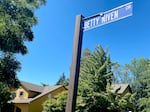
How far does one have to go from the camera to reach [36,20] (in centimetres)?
1220

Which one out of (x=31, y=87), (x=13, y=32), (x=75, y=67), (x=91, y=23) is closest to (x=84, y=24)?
(x=91, y=23)

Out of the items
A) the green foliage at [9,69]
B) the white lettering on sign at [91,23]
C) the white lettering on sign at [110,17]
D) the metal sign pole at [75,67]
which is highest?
the green foliage at [9,69]

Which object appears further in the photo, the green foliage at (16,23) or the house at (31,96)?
the house at (31,96)

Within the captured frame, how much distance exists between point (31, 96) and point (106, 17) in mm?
30999

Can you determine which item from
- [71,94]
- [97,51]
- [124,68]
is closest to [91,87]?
[97,51]

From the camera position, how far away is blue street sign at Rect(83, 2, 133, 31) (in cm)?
385

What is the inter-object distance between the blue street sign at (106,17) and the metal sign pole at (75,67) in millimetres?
106

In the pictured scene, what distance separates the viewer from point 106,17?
13.0 feet

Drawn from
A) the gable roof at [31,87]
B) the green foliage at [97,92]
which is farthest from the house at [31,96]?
the green foliage at [97,92]

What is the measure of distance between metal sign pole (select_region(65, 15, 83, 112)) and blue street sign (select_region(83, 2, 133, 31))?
0.35 feet

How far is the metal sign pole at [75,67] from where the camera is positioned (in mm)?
3445

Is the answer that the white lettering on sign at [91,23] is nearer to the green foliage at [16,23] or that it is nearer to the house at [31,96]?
the green foliage at [16,23]

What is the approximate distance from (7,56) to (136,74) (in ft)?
136

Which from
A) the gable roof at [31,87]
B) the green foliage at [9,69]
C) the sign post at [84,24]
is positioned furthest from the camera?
the gable roof at [31,87]
